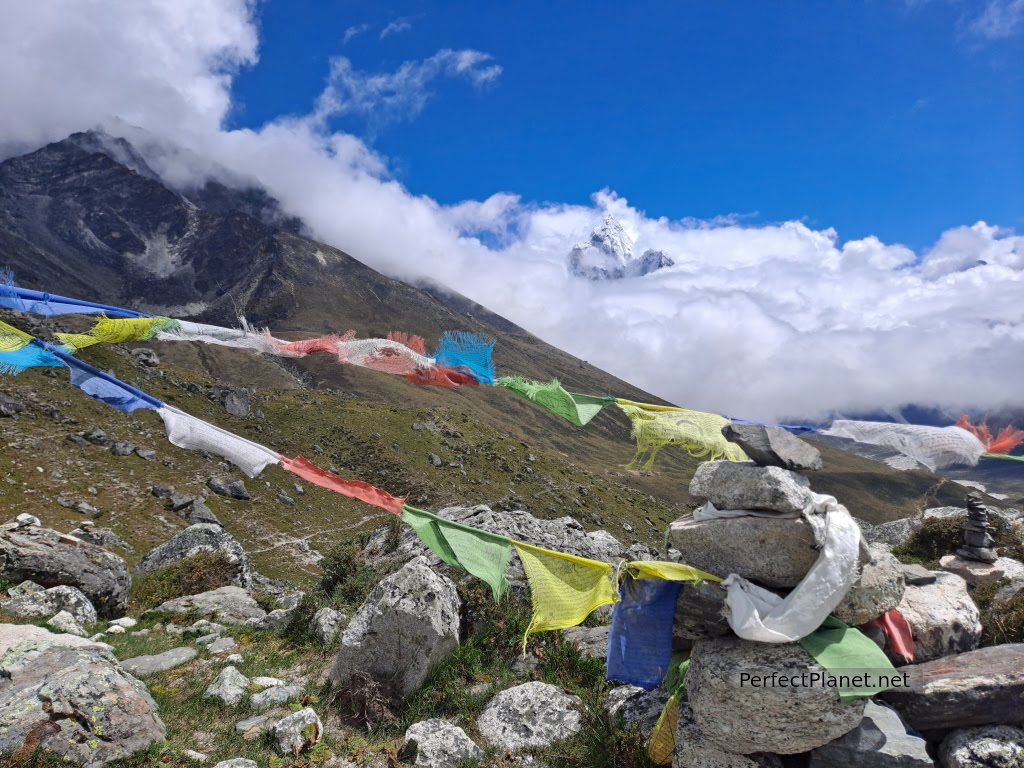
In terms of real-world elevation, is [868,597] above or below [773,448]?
below

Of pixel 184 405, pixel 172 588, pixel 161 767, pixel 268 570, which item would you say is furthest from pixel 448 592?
pixel 184 405

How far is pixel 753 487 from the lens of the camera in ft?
21.5

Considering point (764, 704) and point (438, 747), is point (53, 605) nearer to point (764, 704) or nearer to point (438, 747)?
point (438, 747)

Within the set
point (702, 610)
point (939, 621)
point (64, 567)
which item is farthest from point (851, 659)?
point (64, 567)

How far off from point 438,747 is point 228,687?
11.8 feet

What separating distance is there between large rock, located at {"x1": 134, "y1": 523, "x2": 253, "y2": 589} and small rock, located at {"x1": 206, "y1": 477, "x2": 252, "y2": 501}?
13975mm

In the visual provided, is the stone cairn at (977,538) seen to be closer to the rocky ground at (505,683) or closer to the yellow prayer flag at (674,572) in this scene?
the rocky ground at (505,683)

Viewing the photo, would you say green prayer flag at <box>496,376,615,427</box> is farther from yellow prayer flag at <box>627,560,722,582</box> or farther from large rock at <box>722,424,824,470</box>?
yellow prayer flag at <box>627,560,722,582</box>

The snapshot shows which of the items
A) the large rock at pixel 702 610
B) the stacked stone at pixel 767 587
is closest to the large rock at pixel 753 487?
the stacked stone at pixel 767 587

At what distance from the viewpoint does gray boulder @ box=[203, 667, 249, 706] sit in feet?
27.4

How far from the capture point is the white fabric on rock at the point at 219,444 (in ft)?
31.4

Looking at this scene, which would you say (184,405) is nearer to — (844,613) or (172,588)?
(172,588)

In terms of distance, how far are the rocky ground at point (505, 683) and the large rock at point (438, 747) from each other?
0.08 ft

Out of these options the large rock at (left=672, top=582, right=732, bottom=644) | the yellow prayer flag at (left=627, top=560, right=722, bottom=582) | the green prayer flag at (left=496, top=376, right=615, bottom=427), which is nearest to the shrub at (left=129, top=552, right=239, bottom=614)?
the green prayer flag at (left=496, top=376, right=615, bottom=427)
